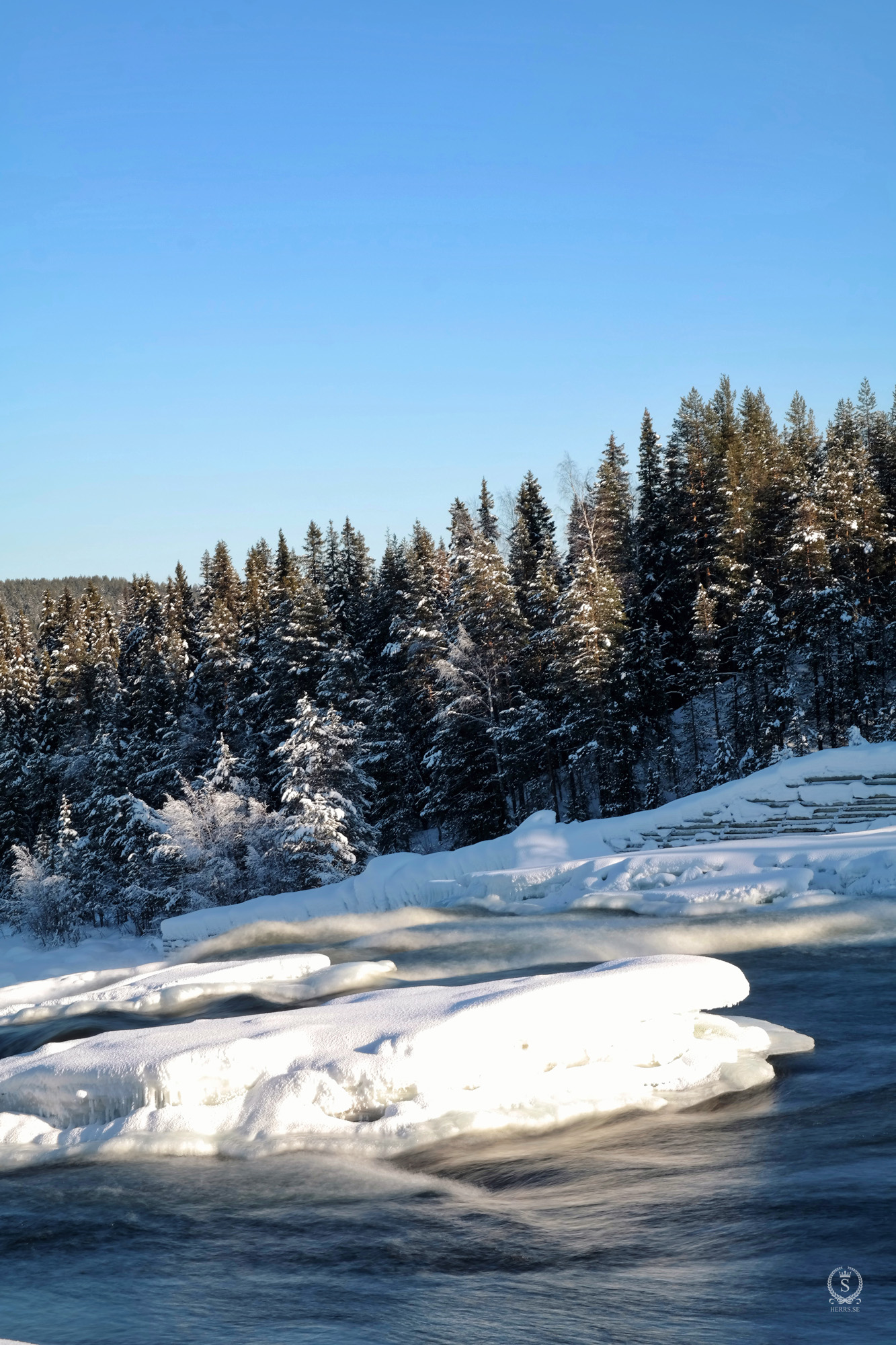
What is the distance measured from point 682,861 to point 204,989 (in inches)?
358

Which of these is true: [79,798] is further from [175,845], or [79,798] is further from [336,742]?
[336,742]

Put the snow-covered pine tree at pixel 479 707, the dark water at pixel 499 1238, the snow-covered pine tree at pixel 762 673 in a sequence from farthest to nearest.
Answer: the snow-covered pine tree at pixel 762 673
the snow-covered pine tree at pixel 479 707
the dark water at pixel 499 1238

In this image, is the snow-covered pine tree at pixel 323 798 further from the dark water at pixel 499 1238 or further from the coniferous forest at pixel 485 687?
the dark water at pixel 499 1238

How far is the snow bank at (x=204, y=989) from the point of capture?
43.7 feet

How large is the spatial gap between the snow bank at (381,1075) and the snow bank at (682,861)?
753 centimetres

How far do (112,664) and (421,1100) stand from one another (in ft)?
152

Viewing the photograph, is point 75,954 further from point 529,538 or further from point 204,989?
point 529,538

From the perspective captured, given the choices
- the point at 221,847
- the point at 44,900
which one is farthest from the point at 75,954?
the point at 44,900

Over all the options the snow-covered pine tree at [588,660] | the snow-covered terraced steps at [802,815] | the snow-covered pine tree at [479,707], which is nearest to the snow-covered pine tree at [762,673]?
the snow-covered pine tree at [588,660]

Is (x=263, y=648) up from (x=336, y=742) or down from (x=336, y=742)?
up

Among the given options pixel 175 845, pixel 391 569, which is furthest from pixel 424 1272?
pixel 391 569

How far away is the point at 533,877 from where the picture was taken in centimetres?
2006

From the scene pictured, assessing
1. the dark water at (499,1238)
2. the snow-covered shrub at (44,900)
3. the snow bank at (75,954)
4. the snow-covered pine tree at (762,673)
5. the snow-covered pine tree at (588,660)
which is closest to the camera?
the dark water at (499,1238)

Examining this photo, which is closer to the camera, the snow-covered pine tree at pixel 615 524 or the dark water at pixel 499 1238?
the dark water at pixel 499 1238
